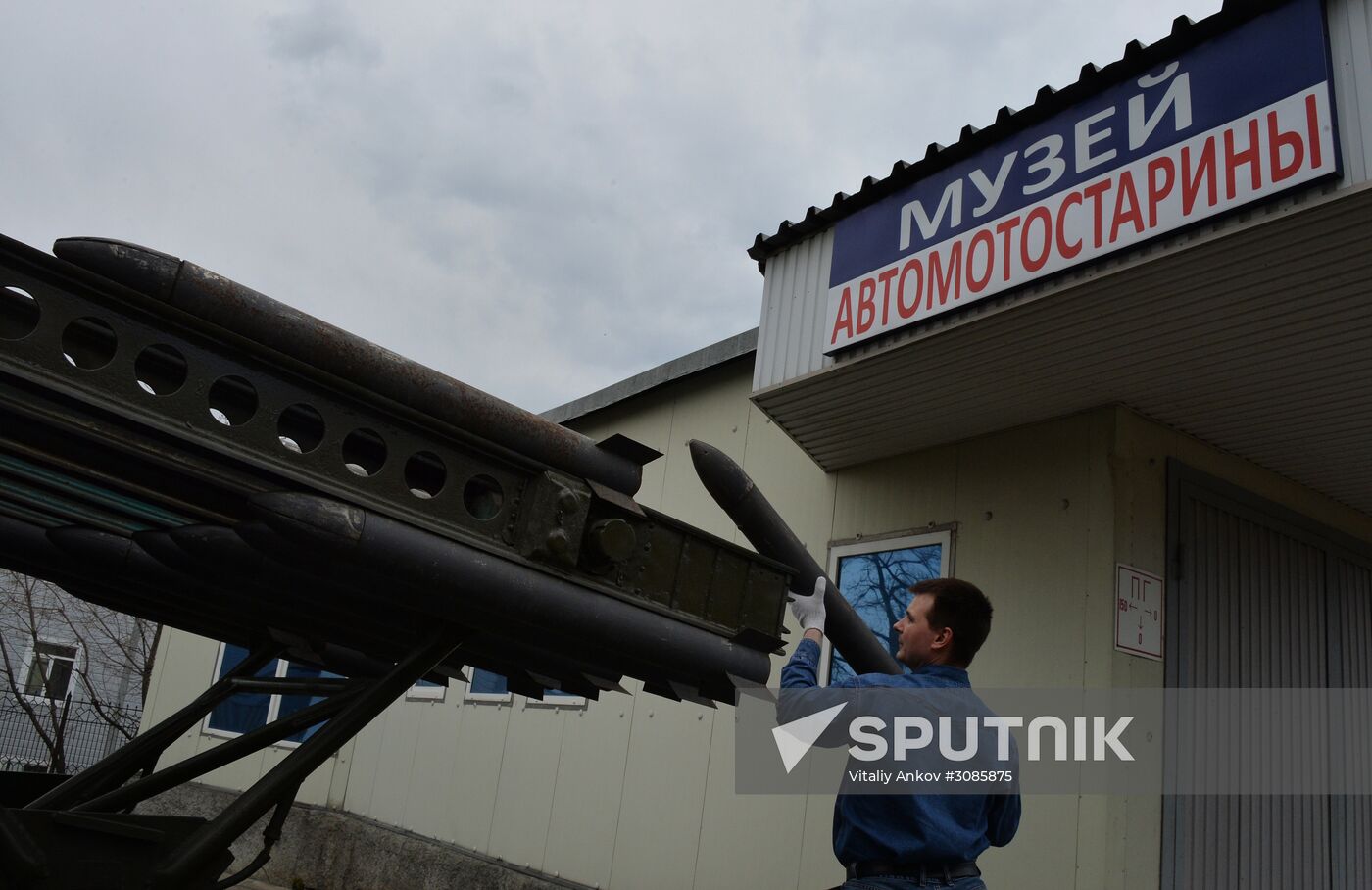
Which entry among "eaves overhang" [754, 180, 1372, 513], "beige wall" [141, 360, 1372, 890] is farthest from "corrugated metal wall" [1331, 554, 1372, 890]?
"eaves overhang" [754, 180, 1372, 513]

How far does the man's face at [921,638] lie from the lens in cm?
386

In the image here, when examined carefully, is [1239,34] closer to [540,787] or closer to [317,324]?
[317,324]

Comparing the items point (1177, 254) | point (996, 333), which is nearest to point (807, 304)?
point (996, 333)

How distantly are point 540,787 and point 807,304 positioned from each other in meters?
5.81

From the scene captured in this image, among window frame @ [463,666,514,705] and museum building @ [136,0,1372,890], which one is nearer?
museum building @ [136,0,1372,890]

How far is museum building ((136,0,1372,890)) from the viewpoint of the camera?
4680mm

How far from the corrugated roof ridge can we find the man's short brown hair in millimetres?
2805

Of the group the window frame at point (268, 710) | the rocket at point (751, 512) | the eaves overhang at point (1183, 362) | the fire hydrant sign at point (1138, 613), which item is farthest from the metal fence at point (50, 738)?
the rocket at point (751, 512)

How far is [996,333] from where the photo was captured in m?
5.71

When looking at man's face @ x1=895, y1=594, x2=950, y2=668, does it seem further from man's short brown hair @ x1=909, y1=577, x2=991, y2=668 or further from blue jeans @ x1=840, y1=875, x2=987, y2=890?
blue jeans @ x1=840, y1=875, x2=987, y2=890

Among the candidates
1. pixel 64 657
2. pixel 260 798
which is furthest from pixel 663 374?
pixel 64 657

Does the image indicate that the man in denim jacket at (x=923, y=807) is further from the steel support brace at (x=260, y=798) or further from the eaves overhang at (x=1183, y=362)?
the eaves overhang at (x=1183, y=362)

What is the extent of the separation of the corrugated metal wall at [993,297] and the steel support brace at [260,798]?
12.3 feet

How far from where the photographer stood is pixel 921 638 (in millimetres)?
3881
